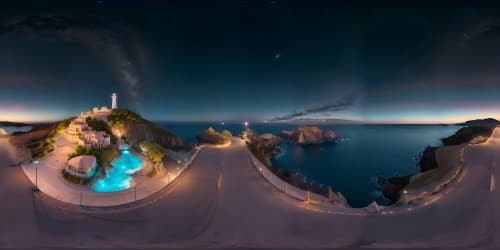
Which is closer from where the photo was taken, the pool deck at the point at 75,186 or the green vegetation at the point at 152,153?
the pool deck at the point at 75,186


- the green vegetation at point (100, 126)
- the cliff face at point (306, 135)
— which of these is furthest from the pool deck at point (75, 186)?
the cliff face at point (306, 135)

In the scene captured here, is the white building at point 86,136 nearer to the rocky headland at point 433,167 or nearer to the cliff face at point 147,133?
the cliff face at point 147,133

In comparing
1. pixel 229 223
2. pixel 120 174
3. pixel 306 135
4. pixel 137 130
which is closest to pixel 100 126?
pixel 137 130

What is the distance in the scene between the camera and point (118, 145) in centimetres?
1708

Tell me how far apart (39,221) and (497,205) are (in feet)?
64.4

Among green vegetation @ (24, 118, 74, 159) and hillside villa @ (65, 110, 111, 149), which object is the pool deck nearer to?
green vegetation @ (24, 118, 74, 159)

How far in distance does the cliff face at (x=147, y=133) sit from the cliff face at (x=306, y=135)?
2560 inches

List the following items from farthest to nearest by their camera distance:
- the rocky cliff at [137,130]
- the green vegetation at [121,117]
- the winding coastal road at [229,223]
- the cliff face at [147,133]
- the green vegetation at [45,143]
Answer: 1. the cliff face at [147,133]
2. the rocky cliff at [137,130]
3. the green vegetation at [121,117]
4. the green vegetation at [45,143]
5. the winding coastal road at [229,223]

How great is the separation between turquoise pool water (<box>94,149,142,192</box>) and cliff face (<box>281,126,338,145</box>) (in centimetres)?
7277

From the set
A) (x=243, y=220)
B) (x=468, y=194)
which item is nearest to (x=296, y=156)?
(x=468, y=194)

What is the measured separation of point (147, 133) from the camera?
2142 cm

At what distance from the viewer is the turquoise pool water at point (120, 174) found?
468 inches

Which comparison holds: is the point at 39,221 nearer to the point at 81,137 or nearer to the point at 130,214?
the point at 130,214

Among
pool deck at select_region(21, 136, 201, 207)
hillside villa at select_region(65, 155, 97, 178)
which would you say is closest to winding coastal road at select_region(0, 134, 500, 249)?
pool deck at select_region(21, 136, 201, 207)
